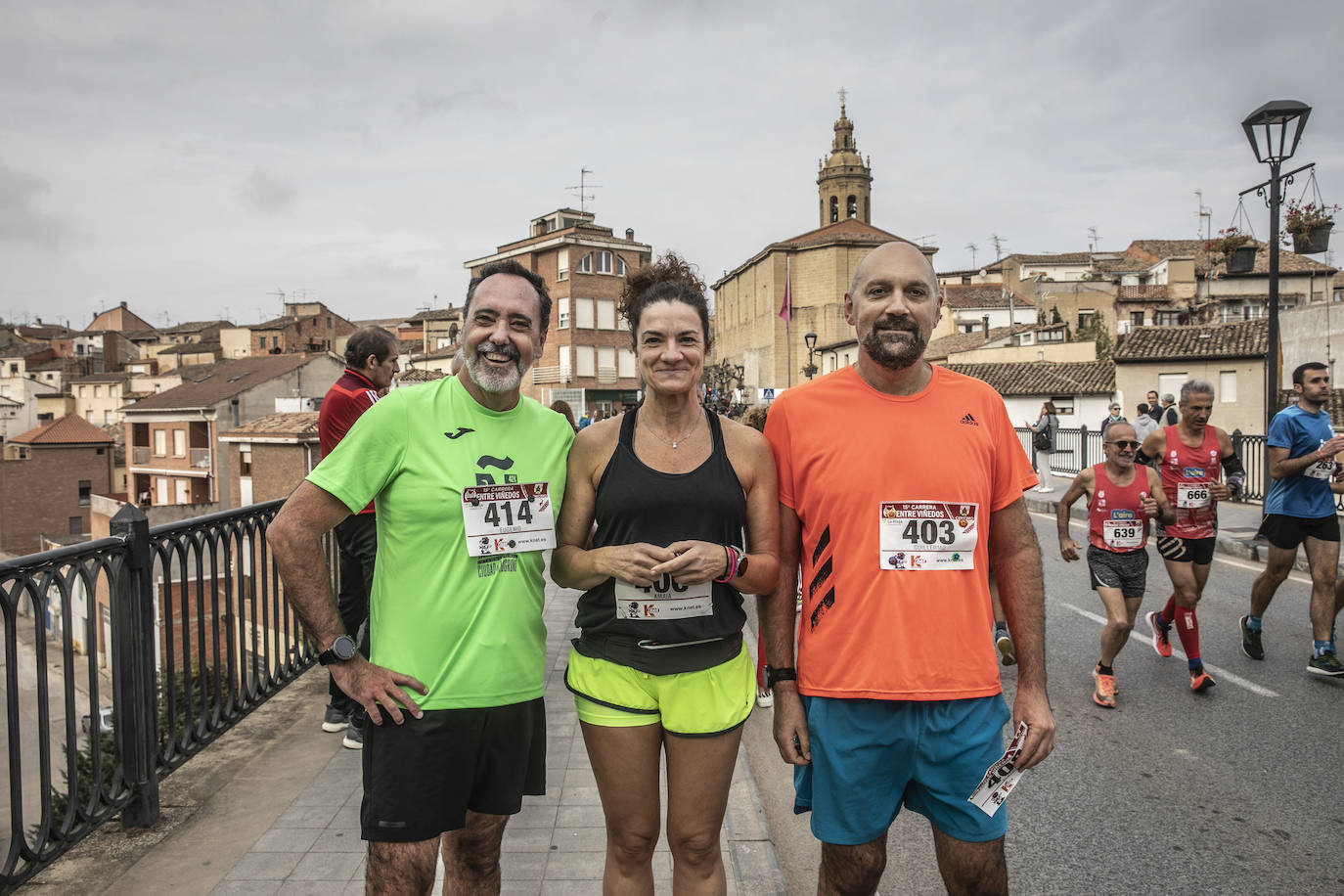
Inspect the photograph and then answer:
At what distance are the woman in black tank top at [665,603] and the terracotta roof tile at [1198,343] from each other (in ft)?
113

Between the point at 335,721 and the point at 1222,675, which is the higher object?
the point at 335,721

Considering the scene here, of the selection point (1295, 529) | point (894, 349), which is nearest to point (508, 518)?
point (894, 349)

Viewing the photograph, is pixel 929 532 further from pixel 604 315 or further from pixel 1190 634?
pixel 604 315

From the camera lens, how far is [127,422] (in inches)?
2104

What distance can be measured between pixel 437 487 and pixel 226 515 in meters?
2.67

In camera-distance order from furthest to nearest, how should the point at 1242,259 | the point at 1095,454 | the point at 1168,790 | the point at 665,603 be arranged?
the point at 1095,454 → the point at 1242,259 → the point at 1168,790 → the point at 665,603

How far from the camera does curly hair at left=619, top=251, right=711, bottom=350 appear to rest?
2.85 metres

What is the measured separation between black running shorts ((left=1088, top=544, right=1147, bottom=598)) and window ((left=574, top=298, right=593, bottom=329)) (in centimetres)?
5196

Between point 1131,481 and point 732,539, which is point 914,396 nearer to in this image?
point 732,539

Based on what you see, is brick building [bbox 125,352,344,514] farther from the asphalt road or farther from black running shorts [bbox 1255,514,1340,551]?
black running shorts [bbox 1255,514,1340,551]

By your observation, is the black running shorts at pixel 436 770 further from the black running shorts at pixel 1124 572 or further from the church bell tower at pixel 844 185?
the church bell tower at pixel 844 185

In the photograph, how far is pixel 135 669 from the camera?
3.69 meters

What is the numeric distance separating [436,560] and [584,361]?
5471 cm

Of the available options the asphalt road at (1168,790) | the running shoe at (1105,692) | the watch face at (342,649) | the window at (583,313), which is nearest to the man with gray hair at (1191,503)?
the asphalt road at (1168,790)
